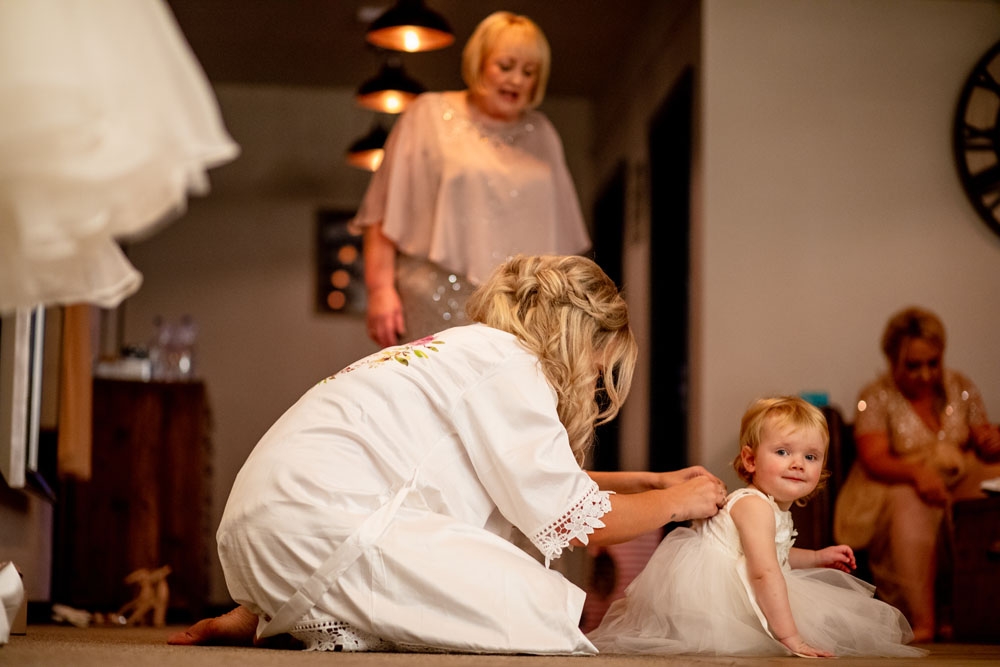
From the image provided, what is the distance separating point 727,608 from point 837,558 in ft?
1.04

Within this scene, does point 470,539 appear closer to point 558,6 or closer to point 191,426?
point 191,426

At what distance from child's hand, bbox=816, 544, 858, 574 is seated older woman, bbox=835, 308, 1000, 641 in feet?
3.85

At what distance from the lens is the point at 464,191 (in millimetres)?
3367

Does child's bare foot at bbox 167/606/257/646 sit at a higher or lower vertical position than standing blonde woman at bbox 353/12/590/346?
lower

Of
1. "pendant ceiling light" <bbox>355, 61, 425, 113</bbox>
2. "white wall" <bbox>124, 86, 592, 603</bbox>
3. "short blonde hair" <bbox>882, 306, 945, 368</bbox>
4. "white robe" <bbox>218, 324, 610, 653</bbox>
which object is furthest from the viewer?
"white wall" <bbox>124, 86, 592, 603</bbox>

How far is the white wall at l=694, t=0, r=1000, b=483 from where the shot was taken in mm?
4496

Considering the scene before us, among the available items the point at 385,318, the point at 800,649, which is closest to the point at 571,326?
the point at 800,649

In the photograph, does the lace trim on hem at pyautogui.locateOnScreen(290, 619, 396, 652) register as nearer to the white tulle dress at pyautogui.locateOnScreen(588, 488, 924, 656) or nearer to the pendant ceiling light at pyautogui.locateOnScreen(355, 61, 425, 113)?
the white tulle dress at pyautogui.locateOnScreen(588, 488, 924, 656)

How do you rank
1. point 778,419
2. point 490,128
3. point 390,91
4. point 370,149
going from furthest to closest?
point 370,149
point 390,91
point 490,128
point 778,419

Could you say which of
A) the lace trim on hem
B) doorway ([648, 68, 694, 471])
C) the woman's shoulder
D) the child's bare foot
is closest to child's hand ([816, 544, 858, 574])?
the woman's shoulder

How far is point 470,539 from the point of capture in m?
2.01

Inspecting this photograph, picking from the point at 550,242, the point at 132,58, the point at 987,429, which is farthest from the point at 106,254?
the point at 987,429

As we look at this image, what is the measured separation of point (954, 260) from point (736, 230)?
34.8 inches

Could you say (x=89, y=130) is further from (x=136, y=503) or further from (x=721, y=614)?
(x=136, y=503)
